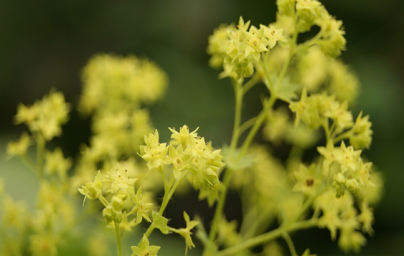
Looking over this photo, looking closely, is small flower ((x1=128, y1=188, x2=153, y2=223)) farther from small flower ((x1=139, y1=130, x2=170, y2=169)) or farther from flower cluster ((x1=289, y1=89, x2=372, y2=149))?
flower cluster ((x1=289, y1=89, x2=372, y2=149))

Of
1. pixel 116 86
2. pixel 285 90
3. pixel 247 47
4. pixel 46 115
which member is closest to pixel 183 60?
pixel 116 86

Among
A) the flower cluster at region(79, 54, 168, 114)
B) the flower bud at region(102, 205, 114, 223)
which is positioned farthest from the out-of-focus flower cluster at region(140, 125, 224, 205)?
the flower cluster at region(79, 54, 168, 114)

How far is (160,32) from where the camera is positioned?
3.26 m

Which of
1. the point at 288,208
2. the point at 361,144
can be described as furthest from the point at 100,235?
the point at 361,144

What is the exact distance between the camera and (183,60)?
10.1ft

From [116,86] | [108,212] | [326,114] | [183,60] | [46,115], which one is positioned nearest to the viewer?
[108,212]

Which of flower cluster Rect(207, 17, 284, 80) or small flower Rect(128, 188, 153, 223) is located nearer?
small flower Rect(128, 188, 153, 223)

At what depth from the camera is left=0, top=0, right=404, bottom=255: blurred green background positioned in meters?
2.57

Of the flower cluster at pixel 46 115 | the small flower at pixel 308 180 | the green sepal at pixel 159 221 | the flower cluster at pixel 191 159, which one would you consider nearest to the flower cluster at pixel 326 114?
the small flower at pixel 308 180

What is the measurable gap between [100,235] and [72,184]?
0.34m

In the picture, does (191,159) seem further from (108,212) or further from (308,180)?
(308,180)

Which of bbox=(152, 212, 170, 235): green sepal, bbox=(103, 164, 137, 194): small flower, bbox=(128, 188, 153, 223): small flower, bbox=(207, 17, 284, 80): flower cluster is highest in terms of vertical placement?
bbox=(207, 17, 284, 80): flower cluster

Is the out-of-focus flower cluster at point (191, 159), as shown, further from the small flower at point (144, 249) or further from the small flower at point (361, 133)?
the small flower at point (361, 133)

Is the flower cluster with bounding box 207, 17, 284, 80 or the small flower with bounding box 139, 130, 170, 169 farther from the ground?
the flower cluster with bounding box 207, 17, 284, 80
